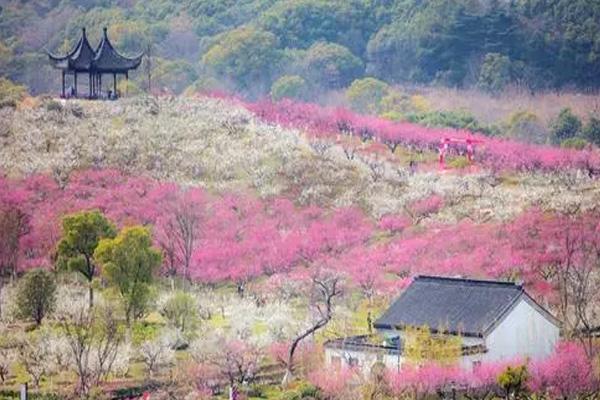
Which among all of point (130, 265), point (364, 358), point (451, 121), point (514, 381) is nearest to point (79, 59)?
point (451, 121)

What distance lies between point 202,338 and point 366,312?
5297 mm

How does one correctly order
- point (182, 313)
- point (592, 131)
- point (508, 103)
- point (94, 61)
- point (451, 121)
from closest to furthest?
point (182, 313)
point (94, 61)
point (592, 131)
point (451, 121)
point (508, 103)

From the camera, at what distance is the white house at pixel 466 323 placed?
140ft

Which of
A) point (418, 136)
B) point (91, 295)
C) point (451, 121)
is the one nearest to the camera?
point (91, 295)

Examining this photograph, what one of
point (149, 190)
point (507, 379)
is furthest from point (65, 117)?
point (507, 379)

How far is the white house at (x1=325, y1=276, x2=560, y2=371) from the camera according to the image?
42531mm

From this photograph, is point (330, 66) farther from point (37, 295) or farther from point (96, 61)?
point (37, 295)

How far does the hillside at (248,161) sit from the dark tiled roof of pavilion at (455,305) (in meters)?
12.1

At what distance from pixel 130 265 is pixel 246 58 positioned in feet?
153

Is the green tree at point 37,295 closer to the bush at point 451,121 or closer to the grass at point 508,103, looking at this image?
the bush at point 451,121

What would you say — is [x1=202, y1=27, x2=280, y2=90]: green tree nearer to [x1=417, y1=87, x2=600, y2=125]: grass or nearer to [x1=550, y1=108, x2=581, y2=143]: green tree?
[x1=417, y1=87, x2=600, y2=125]: grass

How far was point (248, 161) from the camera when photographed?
63.2m

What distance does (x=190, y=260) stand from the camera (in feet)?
179

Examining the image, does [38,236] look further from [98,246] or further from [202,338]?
[202,338]
